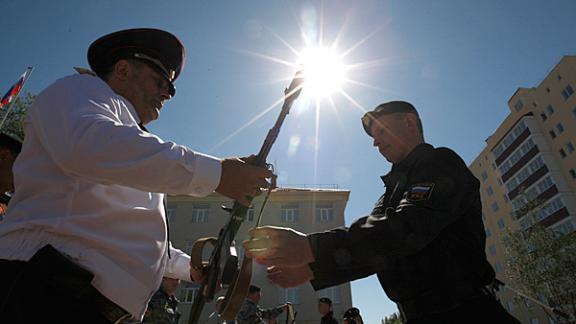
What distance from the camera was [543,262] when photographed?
23.8 metres

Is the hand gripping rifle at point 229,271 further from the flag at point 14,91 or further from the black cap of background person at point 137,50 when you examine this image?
the flag at point 14,91

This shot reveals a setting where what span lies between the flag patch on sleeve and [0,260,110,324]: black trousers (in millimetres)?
1896

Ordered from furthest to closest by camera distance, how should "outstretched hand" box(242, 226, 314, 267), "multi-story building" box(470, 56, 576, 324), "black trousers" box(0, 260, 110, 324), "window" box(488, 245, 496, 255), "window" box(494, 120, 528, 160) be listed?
"window" box(488, 245, 496, 255), "window" box(494, 120, 528, 160), "multi-story building" box(470, 56, 576, 324), "outstretched hand" box(242, 226, 314, 267), "black trousers" box(0, 260, 110, 324)

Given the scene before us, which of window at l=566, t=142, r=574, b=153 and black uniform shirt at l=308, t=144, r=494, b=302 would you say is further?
window at l=566, t=142, r=574, b=153

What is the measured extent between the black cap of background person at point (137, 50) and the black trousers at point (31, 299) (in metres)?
1.40

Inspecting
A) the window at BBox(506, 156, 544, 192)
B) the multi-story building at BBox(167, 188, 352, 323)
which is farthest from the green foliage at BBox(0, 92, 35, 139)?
→ the window at BBox(506, 156, 544, 192)

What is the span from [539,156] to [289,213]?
34.4 m

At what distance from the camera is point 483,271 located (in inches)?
84.6

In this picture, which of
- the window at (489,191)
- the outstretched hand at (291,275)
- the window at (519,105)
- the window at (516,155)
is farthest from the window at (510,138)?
the outstretched hand at (291,275)

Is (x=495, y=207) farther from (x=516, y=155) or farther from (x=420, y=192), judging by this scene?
(x=420, y=192)

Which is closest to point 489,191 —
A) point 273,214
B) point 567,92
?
point 567,92

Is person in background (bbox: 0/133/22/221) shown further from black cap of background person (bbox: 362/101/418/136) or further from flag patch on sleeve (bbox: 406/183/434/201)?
flag patch on sleeve (bbox: 406/183/434/201)

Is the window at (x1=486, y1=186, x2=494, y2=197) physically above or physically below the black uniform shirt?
above

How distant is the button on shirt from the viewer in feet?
4.25
